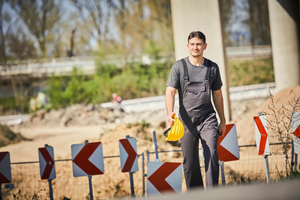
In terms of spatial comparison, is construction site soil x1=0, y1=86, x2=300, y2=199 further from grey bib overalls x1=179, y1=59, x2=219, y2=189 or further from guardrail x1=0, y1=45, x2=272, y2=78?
guardrail x1=0, y1=45, x2=272, y2=78

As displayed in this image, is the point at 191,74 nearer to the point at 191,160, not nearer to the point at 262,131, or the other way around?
the point at 191,160

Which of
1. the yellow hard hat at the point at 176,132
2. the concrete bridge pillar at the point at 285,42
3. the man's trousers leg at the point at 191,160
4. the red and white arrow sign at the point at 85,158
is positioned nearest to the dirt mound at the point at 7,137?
the red and white arrow sign at the point at 85,158

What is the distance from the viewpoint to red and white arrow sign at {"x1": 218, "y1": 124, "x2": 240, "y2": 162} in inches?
172

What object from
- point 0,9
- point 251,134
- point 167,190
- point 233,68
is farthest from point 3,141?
point 233,68

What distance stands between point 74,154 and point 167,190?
174 centimetres

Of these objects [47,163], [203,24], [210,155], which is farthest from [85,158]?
[203,24]

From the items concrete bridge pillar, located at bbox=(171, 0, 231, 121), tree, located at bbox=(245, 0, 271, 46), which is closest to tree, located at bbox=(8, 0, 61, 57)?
tree, located at bbox=(245, 0, 271, 46)

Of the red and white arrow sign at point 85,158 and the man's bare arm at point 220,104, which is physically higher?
the man's bare arm at point 220,104

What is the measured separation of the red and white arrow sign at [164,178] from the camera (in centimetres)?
355

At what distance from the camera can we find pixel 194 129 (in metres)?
3.50

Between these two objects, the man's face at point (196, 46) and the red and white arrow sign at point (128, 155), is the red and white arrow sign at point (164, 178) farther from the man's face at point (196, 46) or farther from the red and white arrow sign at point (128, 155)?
the man's face at point (196, 46)

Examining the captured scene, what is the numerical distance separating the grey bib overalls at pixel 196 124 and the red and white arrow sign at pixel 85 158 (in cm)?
170

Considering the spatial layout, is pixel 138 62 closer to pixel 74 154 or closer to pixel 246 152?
pixel 246 152

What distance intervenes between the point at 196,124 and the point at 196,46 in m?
0.91
